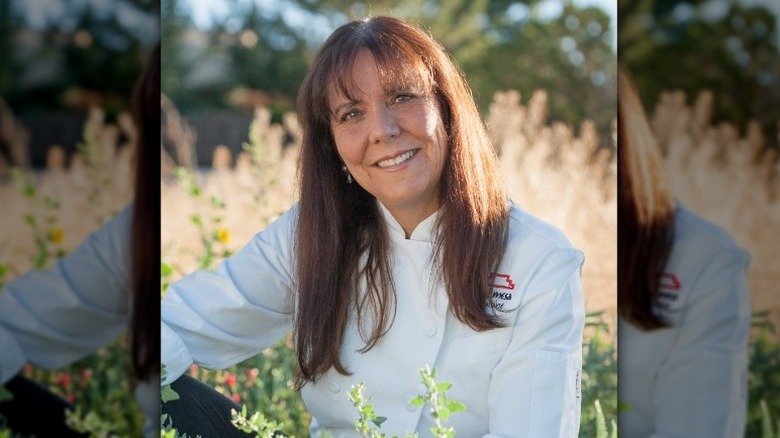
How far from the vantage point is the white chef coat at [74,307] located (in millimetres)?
3500

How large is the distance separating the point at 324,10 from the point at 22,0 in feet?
5.80

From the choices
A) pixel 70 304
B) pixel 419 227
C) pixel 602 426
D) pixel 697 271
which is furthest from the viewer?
pixel 70 304

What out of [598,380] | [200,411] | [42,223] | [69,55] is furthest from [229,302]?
[69,55]

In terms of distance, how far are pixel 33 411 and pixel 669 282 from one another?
2219mm

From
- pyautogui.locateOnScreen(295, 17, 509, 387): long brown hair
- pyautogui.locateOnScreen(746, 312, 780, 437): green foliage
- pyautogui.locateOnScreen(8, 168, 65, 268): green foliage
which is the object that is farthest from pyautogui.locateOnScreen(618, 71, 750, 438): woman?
pyautogui.locateOnScreen(8, 168, 65, 268): green foliage

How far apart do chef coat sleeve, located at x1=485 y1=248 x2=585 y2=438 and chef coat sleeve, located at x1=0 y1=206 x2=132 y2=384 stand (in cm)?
147

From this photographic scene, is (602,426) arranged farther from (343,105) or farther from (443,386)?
(343,105)

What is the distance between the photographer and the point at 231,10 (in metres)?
3.51

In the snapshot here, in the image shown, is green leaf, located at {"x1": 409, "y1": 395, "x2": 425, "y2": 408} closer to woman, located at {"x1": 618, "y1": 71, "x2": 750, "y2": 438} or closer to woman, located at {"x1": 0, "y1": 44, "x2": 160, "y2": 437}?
woman, located at {"x1": 618, "y1": 71, "x2": 750, "y2": 438}

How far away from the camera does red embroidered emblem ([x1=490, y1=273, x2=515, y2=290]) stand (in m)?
2.72

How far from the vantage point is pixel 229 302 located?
298cm

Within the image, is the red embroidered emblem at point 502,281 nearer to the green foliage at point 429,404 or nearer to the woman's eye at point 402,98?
the green foliage at point 429,404

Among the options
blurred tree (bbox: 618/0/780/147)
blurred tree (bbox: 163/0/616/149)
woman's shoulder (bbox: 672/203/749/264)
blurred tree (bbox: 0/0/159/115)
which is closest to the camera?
blurred tree (bbox: 163/0/616/149)

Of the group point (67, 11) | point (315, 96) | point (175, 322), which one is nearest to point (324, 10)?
point (315, 96)
